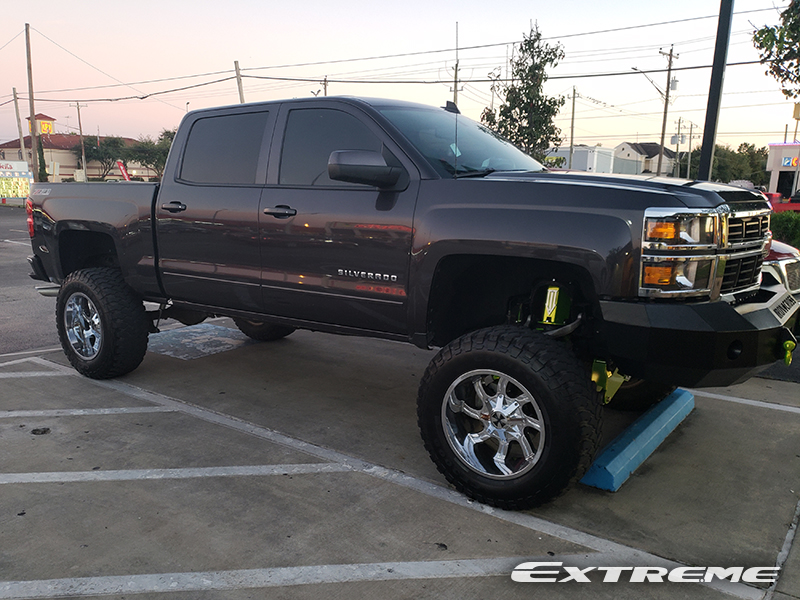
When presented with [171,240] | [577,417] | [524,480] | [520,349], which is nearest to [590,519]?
[524,480]

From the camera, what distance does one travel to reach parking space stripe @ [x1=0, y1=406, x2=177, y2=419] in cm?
452

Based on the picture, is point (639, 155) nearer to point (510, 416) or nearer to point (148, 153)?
point (148, 153)

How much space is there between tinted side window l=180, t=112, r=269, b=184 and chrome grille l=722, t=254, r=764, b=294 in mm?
2915

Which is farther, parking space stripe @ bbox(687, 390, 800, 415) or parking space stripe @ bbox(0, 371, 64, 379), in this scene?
parking space stripe @ bbox(0, 371, 64, 379)

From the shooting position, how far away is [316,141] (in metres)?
4.14

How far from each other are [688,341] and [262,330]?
4.55 metres

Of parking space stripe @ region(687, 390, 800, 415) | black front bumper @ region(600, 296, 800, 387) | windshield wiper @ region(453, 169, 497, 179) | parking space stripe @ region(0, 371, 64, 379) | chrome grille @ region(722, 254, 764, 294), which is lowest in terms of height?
parking space stripe @ region(687, 390, 800, 415)

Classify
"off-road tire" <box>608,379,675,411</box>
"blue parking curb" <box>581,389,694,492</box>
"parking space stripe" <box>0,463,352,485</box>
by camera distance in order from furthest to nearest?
"off-road tire" <box>608,379,675,411</box> < "parking space stripe" <box>0,463,352,485</box> < "blue parking curb" <box>581,389,694,492</box>

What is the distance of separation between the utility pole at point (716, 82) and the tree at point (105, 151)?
3604 inches

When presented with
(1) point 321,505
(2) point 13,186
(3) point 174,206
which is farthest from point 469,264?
(2) point 13,186

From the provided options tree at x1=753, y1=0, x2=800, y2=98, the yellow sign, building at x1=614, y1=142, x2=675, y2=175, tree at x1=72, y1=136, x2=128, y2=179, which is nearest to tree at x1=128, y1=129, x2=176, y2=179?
tree at x1=72, y1=136, x2=128, y2=179

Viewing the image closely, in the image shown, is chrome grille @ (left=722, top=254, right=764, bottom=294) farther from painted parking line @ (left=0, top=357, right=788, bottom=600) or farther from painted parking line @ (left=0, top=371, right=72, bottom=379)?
painted parking line @ (left=0, top=371, right=72, bottom=379)

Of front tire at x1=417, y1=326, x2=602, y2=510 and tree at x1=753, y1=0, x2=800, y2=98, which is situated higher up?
tree at x1=753, y1=0, x2=800, y2=98

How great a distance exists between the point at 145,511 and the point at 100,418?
151cm
